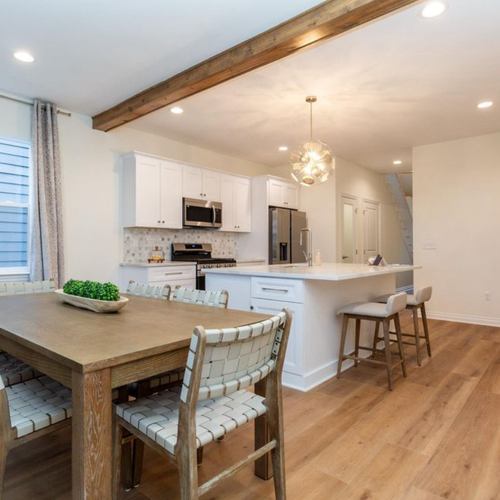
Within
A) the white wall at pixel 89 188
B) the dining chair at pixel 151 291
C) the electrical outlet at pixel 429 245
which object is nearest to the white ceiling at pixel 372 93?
the white wall at pixel 89 188

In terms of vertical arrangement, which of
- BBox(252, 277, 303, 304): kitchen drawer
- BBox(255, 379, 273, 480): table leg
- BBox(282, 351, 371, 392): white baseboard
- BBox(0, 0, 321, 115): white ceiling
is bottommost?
BBox(282, 351, 371, 392): white baseboard

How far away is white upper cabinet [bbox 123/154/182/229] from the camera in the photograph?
4.36m

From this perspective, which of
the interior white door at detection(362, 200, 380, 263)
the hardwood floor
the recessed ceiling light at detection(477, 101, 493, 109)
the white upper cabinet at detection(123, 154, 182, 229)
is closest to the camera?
the hardwood floor

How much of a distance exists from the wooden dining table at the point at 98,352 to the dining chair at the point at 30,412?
0.20 metres

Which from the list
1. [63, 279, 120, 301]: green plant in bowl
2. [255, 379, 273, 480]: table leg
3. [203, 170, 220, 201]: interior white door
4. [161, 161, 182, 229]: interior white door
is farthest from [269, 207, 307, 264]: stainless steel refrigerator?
[255, 379, 273, 480]: table leg

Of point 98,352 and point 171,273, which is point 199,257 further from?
point 98,352

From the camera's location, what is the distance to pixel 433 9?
2338 millimetres

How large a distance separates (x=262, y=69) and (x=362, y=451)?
117 inches

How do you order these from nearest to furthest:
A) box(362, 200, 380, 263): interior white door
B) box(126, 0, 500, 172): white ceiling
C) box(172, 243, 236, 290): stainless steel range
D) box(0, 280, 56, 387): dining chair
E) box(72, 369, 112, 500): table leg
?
box(72, 369, 112, 500): table leg
box(0, 280, 56, 387): dining chair
box(126, 0, 500, 172): white ceiling
box(172, 243, 236, 290): stainless steel range
box(362, 200, 380, 263): interior white door

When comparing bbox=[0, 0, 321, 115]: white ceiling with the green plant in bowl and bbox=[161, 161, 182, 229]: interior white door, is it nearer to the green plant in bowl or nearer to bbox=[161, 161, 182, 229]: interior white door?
bbox=[161, 161, 182, 229]: interior white door

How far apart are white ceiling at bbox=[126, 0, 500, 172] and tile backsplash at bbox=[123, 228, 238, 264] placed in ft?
4.42

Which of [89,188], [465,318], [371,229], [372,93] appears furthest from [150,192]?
[371,229]

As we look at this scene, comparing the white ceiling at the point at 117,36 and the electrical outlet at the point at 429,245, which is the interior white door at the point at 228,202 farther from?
the electrical outlet at the point at 429,245

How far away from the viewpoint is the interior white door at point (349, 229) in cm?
653
